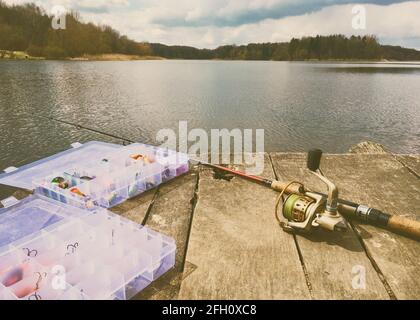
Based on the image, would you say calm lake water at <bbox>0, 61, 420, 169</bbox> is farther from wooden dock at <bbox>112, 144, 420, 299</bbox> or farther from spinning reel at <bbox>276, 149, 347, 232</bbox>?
spinning reel at <bbox>276, 149, 347, 232</bbox>

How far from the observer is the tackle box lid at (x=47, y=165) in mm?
5650

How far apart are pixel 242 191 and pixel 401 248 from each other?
2074 millimetres

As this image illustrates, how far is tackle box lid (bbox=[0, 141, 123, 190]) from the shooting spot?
5.65 m

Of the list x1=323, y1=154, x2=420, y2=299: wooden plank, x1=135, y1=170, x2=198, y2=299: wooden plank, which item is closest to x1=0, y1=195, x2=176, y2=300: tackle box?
x1=135, y1=170, x2=198, y2=299: wooden plank

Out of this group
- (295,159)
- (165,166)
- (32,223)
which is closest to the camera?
(32,223)

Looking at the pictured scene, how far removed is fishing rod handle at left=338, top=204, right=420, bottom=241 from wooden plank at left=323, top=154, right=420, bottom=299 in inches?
3.0

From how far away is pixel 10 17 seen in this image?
300 ft

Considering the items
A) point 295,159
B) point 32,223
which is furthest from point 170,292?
point 295,159

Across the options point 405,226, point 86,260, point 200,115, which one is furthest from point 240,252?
point 200,115

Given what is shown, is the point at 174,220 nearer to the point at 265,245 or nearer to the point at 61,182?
the point at 265,245

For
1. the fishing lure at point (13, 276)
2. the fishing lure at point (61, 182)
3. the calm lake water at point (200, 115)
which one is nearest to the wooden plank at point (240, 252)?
the fishing lure at point (13, 276)

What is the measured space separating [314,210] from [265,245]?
2.07ft

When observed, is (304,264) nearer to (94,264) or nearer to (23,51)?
(94,264)

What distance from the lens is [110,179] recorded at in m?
4.50
